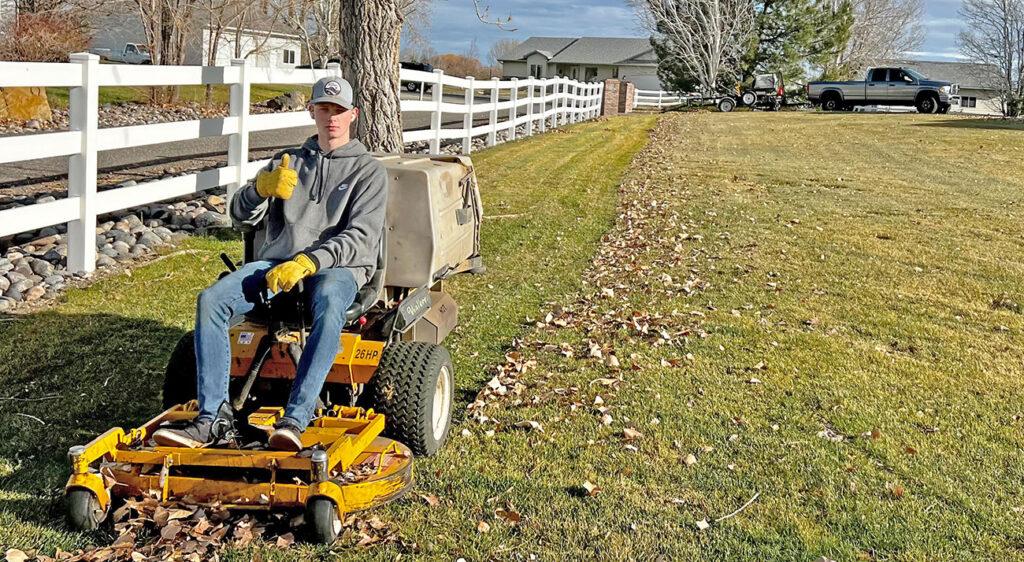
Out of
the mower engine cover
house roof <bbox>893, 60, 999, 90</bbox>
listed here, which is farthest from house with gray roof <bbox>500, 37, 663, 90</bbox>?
the mower engine cover

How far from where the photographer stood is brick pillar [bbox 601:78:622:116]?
125 feet

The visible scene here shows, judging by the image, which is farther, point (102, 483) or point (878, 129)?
point (878, 129)

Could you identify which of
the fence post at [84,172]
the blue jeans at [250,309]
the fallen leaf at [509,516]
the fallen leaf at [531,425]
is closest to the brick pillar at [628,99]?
the fence post at [84,172]

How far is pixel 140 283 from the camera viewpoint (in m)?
7.30

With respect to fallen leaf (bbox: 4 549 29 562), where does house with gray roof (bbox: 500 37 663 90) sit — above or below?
above

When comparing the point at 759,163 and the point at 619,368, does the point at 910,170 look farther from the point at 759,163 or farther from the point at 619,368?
the point at 619,368

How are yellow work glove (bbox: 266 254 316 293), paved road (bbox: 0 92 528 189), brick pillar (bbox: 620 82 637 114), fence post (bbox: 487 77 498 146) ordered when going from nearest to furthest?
yellow work glove (bbox: 266 254 316 293) → paved road (bbox: 0 92 528 189) → fence post (bbox: 487 77 498 146) → brick pillar (bbox: 620 82 637 114)

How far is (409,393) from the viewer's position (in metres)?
4.43

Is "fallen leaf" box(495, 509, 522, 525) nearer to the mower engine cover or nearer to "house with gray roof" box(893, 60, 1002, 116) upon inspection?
the mower engine cover

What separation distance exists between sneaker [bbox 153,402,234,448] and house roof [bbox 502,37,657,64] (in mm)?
79229

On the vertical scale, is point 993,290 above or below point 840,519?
above

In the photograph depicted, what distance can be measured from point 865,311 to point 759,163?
423 inches

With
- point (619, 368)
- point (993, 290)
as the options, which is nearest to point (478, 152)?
point (993, 290)

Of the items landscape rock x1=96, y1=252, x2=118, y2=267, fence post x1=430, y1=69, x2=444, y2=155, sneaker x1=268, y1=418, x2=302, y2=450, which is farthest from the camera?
fence post x1=430, y1=69, x2=444, y2=155
